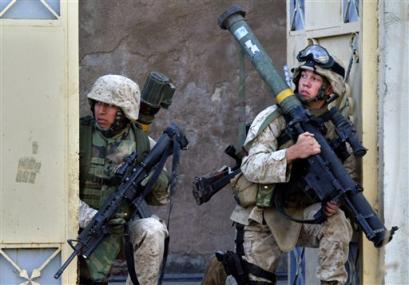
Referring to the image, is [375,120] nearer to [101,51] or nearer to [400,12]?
[400,12]

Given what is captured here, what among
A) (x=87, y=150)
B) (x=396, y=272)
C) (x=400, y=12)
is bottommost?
(x=396, y=272)

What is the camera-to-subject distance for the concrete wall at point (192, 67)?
12625 mm

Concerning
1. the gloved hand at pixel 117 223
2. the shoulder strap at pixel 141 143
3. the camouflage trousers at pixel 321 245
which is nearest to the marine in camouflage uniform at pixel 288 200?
the camouflage trousers at pixel 321 245

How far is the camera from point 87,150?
10109mm

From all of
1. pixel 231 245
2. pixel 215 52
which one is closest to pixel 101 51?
pixel 215 52

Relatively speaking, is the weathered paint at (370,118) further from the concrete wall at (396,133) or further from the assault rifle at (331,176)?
the assault rifle at (331,176)

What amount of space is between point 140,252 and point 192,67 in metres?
2.94

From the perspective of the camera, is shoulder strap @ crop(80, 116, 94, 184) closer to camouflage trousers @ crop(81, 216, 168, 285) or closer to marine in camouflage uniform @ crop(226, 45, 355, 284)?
camouflage trousers @ crop(81, 216, 168, 285)

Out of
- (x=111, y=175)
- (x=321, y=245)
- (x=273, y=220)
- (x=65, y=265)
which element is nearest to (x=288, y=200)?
(x=273, y=220)

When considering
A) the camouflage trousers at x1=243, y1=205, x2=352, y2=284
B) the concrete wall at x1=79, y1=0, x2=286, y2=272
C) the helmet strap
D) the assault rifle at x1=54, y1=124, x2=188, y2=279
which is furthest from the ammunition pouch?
the concrete wall at x1=79, y1=0, x2=286, y2=272

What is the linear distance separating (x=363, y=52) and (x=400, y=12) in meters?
0.32

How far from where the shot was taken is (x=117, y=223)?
10055 millimetres

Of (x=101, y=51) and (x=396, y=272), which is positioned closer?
(x=396, y=272)

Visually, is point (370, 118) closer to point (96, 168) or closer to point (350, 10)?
point (350, 10)
